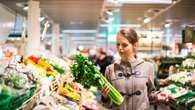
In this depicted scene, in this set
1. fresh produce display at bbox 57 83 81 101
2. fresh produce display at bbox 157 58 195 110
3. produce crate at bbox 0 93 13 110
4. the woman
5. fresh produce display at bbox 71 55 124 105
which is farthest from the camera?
fresh produce display at bbox 157 58 195 110

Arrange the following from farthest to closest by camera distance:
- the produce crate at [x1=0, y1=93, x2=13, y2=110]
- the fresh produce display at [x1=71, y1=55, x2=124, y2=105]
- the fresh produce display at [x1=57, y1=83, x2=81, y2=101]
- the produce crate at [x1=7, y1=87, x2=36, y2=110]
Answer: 1. the fresh produce display at [x1=57, y1=83, x2=81, y2=101]
2. the fresh produce display at [x1=71, y1=55, x2=124, y2=105]
3. the produce crate at [x1=7, y1=87, x2=36, y2=110]
4. the produce crate at [x1=0, y1=93, x2=13, y2=110]

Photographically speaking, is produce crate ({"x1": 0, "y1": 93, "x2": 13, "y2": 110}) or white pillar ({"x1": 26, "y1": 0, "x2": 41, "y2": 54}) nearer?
produce crate ({"x1": 0, "y1": 93, "x2": 13, "y2": 110})

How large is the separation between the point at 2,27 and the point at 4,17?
1.48 feet

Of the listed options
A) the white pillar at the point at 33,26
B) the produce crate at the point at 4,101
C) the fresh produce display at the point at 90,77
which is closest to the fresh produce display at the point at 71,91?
the fresh produce display at the point at 90,77

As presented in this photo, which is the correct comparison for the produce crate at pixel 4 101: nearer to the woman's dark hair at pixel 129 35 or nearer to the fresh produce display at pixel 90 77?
the fresh produce display at pixel 90 77

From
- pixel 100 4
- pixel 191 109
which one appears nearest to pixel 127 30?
pixel 191 109

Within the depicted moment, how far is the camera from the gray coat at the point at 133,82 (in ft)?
11.1

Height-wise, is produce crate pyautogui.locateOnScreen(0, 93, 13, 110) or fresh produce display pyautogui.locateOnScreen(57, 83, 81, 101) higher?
produce crate pyautogui.locateOnScreen(0, 93, 13, 110)

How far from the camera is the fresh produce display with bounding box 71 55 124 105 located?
301 centimetres

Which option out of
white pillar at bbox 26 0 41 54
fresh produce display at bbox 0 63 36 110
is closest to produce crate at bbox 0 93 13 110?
fresh produce display at bbox 0 63 36 110

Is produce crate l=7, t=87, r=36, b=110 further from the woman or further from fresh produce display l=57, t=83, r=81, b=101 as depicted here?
the woman

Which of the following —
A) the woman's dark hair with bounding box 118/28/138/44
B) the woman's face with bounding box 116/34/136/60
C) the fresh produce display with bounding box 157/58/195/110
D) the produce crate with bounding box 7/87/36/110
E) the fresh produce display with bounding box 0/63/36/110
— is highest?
the woman's dark hair with bounding box 118/28/138/44

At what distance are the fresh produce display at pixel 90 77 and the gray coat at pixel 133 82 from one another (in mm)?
315

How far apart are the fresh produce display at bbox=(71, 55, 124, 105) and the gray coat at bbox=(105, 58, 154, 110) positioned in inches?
12.4
